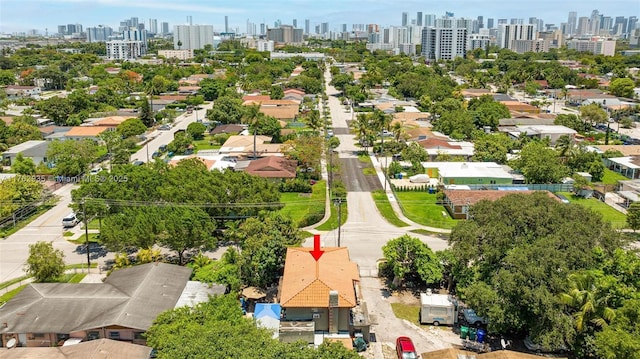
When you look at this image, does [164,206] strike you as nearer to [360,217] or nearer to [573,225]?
[360,217]

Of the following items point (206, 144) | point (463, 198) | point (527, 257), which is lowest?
point (463, 198)

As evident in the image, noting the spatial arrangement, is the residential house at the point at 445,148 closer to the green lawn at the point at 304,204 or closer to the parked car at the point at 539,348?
the green lawn at the point at 304,204

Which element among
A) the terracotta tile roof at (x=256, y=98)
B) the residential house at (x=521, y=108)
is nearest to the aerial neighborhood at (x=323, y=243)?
the residential house at (x=521, y=108)

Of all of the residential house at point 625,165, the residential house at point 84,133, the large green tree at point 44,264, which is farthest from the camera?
the residential house at point 84,133

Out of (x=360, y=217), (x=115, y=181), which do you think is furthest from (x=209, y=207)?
(x=360, y=217)

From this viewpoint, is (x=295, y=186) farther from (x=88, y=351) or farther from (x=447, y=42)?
(x=447, y=42)

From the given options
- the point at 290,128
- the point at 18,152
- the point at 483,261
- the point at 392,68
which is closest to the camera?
the point at 483,261

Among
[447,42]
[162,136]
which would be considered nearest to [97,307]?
[162,136]
